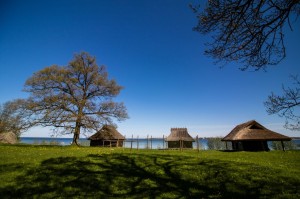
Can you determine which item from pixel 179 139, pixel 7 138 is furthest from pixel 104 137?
pixel 7 138

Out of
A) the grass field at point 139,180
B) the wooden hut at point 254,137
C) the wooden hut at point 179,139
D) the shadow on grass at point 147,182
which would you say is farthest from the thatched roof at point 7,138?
the wooden hut at point 254,137

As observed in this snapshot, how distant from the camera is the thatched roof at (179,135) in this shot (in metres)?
45.7

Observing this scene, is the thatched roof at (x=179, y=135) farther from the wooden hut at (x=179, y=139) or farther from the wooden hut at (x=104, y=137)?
the wooden hut at (x=104, y=137)

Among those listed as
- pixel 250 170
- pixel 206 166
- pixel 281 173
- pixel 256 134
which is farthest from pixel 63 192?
pixel 256 134

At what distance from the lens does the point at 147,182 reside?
10734 mm

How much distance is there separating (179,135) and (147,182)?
3725cm

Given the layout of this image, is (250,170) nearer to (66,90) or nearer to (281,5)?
(281,5)

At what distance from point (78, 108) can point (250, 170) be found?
2636 cm

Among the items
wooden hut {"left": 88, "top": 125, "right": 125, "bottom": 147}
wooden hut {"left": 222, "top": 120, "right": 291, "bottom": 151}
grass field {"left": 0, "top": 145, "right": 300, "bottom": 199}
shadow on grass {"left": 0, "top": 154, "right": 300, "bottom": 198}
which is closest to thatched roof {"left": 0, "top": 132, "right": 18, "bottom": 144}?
wooden hut {"left": 88, "top": 125, "right": 125, "bottom": 147}

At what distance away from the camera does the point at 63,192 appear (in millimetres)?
9320

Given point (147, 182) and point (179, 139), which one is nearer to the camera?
point (147, 182)

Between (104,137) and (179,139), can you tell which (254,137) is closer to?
(179,139)

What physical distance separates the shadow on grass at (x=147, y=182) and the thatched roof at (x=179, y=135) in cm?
3181

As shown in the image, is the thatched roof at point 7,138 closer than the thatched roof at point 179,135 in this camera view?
No
